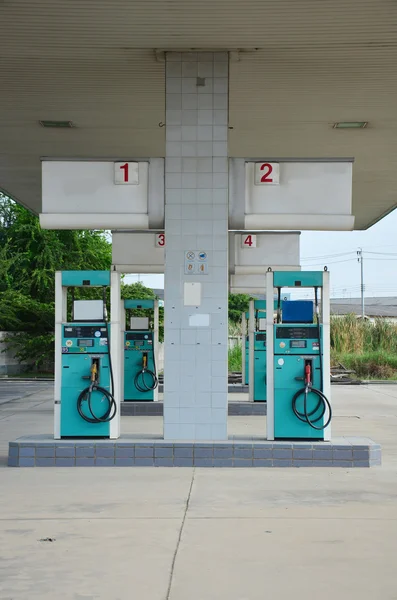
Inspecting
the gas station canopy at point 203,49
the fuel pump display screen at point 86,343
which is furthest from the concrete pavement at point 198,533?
the gas station canopy at point 203,49

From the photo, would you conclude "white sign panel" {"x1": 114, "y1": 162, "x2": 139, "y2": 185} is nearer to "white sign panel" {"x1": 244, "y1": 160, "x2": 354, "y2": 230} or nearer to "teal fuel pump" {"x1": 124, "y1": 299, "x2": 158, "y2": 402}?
"white sign panel" {"x1": 244, "y1": 160, "x2": 354, "y2": 230}

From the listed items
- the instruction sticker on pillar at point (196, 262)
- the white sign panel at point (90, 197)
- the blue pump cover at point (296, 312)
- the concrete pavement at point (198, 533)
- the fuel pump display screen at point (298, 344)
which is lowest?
the concrete pavement at point (198, 533)

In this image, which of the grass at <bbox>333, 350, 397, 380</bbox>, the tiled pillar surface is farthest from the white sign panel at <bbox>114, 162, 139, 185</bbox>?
the grass at <bbox>333, 350, 397, 380</bbox>

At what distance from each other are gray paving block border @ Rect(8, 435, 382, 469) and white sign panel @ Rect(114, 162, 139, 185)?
2699 millimetres

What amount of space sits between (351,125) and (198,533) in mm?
9035

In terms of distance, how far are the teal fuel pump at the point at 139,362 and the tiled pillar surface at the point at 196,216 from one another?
6.92m

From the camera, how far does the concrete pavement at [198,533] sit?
5.00 meters

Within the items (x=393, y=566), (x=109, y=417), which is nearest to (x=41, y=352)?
(x=109, y=417)

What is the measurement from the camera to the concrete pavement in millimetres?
5000

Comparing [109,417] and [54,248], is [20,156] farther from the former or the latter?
[54,248]

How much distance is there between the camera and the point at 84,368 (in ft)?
33.9

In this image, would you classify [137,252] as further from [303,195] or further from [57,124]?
[303,195]

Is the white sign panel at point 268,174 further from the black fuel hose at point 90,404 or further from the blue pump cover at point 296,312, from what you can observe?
the black fuel hose at point 90,404

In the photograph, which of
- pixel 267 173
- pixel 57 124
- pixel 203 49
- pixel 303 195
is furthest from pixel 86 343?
pixel 57 124
